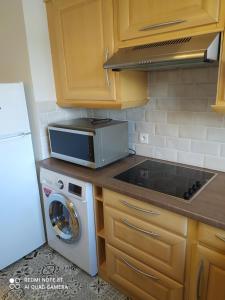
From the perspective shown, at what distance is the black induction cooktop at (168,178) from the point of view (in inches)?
52.5

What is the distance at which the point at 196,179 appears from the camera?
4.81 feet

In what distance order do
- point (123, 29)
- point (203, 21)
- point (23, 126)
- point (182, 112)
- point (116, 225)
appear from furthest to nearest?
point (23, 126), point (182, 112), point (116, 225), point (123, 29), point (203, 21)

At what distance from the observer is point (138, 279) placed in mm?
1482

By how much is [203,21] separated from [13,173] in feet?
5.36

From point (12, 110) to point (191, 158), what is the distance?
54.5 inches

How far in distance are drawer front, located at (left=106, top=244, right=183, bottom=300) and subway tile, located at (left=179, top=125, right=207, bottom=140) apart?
3.02 ft

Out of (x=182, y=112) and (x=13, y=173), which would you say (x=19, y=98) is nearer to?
(x=13, y=173)

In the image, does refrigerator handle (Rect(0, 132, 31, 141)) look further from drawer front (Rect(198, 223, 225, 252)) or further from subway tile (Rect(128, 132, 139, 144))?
drawer front (Rect(198, 223, 225, 252))

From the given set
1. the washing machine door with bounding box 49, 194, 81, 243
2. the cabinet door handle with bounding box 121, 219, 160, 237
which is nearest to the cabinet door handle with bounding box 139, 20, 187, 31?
the cabinet door handle with bounding box 121, 219, 160, 237

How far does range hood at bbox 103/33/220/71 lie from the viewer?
1.05 m

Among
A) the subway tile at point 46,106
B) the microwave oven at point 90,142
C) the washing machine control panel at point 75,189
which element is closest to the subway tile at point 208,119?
the microwave oven at point 90,142

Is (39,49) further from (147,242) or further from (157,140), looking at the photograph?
(147,242)

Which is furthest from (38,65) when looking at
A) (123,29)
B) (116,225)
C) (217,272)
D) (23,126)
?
(217,272)

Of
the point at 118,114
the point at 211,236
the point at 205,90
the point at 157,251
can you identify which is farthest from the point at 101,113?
the point at 211,236
